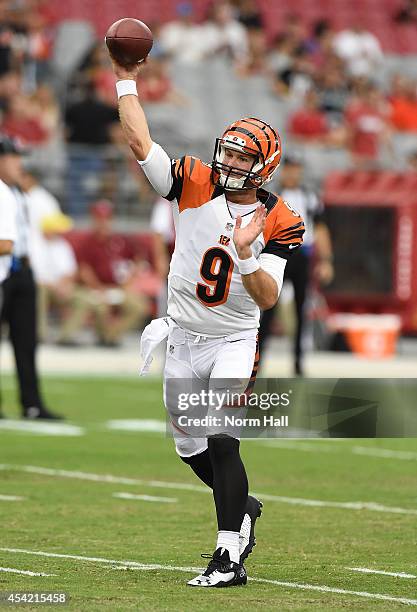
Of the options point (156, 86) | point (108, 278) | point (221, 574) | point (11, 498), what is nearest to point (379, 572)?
point (221, 574)

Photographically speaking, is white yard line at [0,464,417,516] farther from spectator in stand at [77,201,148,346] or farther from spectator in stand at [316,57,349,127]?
spectator in stand at [316,57,349,127]

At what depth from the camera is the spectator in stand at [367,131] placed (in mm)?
23891

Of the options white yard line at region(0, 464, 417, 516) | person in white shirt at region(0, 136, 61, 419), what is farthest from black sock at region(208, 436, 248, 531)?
person in white shirt at region(0, 136, 61, 419)

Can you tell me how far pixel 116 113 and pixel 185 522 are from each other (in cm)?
1428

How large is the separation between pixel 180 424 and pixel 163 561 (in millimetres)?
623

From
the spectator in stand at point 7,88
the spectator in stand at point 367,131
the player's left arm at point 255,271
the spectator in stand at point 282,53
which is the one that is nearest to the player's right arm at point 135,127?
the player's left arm at point 255,271

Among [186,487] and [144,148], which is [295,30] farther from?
[144,148]

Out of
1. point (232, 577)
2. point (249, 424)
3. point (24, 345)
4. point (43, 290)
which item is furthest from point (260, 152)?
point (43, 290)

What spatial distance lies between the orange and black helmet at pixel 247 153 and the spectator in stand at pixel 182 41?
60.5 feet

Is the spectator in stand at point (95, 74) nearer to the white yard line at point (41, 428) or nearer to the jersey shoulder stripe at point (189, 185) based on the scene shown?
the white yard line at point (41, 428)

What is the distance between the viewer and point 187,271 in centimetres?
620

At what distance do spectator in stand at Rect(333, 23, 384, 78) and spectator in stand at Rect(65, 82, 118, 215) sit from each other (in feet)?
20.4

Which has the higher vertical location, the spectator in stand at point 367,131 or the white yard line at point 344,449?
the spectator in stand at point 367,131

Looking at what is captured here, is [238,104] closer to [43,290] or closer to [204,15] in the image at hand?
[204,15]
